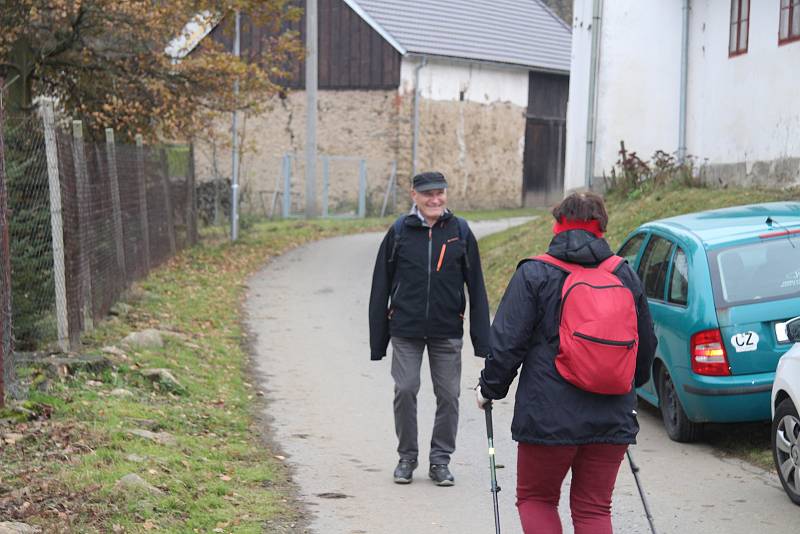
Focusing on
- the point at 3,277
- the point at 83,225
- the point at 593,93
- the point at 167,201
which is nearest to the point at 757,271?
the point at 3,277

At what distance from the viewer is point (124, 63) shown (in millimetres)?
19375

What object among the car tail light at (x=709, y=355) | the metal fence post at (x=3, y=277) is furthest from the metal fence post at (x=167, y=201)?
the car tail light at (x=709, y=355)

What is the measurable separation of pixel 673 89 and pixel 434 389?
50.1ft

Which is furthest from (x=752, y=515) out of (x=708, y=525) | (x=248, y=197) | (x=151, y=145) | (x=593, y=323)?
(x=248, y=197)

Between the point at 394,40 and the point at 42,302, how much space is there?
93.1 feet

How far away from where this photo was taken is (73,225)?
11.5 m

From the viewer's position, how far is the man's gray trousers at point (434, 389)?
7559 mm

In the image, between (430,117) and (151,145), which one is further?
(430,117)

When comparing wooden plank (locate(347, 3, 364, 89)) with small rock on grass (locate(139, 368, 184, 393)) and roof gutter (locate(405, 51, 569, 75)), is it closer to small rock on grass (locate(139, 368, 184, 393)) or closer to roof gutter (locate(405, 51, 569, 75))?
roof gutter (locate(405, 51, 569, 75))

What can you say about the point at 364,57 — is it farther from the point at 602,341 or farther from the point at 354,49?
the point at 602,341

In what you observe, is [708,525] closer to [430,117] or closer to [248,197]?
[248,197]

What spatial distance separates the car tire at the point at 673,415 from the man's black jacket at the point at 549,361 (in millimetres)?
3766

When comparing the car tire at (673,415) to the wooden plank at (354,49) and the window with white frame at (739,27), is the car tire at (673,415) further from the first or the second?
the wooden plank at (354,49)

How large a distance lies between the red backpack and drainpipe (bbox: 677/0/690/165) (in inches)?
653
